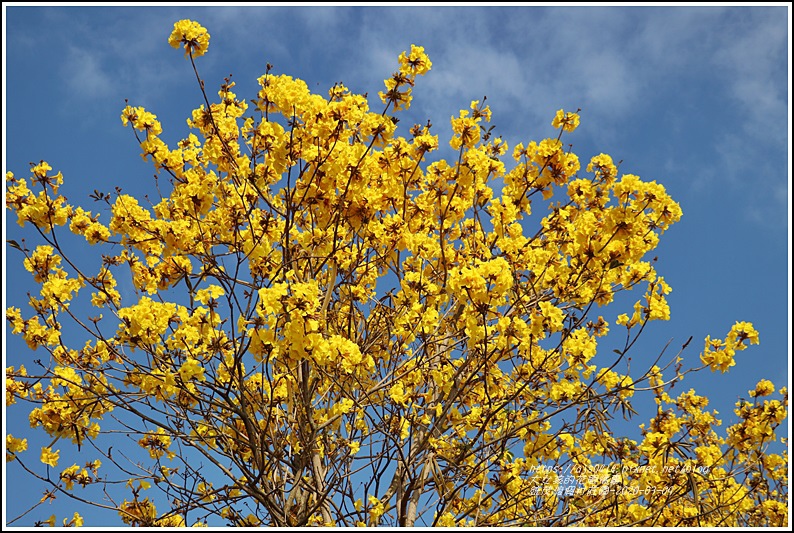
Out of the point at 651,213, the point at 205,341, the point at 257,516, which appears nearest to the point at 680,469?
the point at 651,213

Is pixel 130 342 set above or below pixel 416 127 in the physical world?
below

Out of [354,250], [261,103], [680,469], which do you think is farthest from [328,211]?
[680,469]

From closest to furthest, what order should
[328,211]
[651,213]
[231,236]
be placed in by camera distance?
[651,213], [328,211], [231,236]

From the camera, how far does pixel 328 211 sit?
13.7ft

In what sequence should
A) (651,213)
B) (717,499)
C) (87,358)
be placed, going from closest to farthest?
(651,213)
(87,358)
(717,499)

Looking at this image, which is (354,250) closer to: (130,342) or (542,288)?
(542,288)

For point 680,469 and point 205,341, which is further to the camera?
point 680,469

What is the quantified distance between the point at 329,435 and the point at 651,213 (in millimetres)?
3065

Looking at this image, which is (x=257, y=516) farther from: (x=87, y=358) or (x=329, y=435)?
(x=87, y=358)

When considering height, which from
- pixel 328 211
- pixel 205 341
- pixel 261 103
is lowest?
pixel 205 341

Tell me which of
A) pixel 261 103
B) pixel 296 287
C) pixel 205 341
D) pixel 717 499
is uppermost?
pixel 261 103

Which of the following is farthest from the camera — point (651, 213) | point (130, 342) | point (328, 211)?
point (328, 211)

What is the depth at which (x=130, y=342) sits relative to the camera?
3604 mm

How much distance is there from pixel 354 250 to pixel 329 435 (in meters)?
1.63
